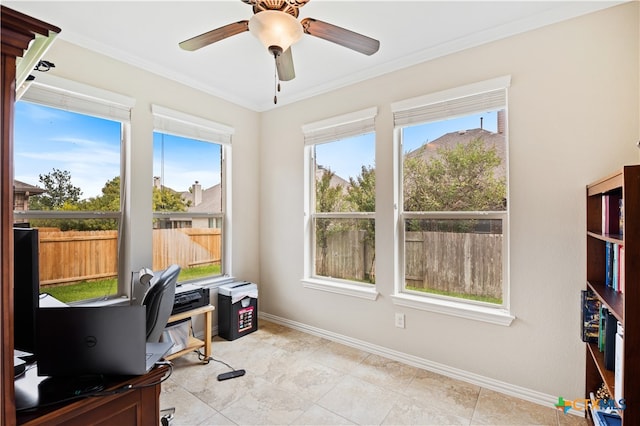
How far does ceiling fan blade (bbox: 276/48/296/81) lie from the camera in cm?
184

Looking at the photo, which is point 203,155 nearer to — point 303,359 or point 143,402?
point 303,359

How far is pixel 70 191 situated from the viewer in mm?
2402

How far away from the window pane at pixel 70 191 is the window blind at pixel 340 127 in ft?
6.02

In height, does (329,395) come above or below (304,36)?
below

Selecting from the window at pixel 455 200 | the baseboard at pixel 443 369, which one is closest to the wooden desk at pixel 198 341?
the baseboard at pixel 443 369

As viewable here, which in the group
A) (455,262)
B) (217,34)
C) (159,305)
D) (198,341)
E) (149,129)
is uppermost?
(217,34)

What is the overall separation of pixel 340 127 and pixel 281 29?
5.51 feet

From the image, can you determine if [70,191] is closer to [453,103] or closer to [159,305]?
[159,305]

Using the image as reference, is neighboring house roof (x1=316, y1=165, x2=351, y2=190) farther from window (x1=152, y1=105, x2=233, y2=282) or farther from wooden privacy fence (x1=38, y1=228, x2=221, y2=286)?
wooden privacy fence (x1=38, y1=228, x2=221, y2=286)

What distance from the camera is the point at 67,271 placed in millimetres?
2404

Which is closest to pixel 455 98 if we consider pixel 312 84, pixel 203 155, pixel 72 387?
pixel 312 84

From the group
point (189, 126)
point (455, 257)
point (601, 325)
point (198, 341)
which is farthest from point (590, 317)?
point (189, 126)

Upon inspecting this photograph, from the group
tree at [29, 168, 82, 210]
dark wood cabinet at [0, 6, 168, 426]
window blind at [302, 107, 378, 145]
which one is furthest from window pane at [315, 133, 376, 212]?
dark wood cabinet at [0, 6, 168, 426]

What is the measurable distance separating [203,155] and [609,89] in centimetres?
345
